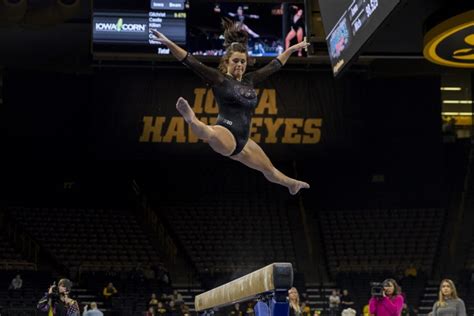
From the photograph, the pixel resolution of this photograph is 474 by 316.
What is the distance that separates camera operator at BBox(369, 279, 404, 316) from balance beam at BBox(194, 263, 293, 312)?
5.51ft

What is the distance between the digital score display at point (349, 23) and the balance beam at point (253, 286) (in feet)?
10.0

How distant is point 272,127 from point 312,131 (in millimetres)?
902

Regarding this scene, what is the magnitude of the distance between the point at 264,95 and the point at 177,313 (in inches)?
203

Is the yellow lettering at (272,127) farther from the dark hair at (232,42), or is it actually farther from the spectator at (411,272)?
the dark hair at (232,42)

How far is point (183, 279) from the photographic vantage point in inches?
917

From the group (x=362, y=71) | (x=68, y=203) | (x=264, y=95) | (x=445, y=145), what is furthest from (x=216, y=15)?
(x=445, y=145)

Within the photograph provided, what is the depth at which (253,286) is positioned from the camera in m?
6.11

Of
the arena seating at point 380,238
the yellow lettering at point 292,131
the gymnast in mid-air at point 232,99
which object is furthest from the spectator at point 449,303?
the arena seating at point 380,238

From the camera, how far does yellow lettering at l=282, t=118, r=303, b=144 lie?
19312mm

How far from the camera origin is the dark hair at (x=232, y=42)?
645cm

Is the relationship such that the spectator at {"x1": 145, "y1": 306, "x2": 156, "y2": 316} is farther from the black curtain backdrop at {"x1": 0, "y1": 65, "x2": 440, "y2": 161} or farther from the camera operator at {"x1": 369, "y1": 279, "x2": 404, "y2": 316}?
the camera operator at {"x1": 369, "y1": 279, "x2": 404, "y2": 316}

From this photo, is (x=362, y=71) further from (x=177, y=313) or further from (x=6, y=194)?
(x=6, y=194)

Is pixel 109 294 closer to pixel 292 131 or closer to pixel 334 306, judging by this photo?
pixel 334 306

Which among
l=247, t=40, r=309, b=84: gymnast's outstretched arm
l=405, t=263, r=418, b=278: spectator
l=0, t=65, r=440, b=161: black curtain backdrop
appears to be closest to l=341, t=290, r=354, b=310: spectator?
l=405, t=263, r=418, b=278: spectator
